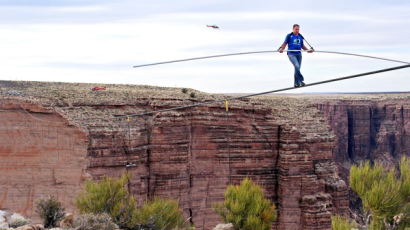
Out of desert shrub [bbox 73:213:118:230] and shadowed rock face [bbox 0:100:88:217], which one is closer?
desert shrub [bbox 73:213:118:230]

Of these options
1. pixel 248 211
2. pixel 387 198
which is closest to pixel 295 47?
pixel 387 198

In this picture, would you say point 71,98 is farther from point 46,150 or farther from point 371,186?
point 371,186

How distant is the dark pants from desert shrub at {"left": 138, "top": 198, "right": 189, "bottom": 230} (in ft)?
30.6

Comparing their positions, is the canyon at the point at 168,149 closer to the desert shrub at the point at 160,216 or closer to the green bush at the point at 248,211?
the desert shrub at the point at 160,216

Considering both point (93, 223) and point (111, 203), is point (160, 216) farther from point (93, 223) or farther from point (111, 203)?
point (93, 223)

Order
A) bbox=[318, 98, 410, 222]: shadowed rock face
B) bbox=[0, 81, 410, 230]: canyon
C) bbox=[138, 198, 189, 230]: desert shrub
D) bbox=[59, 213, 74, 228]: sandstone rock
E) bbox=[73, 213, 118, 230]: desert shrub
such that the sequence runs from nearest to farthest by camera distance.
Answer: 1. bbox=[73, 213, 118, 230]: desert shrub
2. bbox=[59, 213, 74, 228]: sandstone rock
3. bbox=[138, 198, 189, 230]: desert shrub
4. bbox=[0, 81, 410, 230]: canyon
5. bbox=[318, 98, 410, 222]: shadowed rock face

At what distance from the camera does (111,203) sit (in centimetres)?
2269

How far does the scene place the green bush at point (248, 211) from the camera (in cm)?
2191

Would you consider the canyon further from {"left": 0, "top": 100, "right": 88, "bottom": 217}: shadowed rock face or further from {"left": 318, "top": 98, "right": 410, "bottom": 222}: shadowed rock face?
{"left": 318, "top": 98, "right": 410, "bottom": 222}: shadowed rock face

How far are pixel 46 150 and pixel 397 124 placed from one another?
6244 centimetres

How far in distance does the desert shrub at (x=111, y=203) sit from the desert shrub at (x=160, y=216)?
37 centimetres

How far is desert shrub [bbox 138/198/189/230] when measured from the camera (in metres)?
22.1

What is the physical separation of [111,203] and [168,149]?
11379 millimetres

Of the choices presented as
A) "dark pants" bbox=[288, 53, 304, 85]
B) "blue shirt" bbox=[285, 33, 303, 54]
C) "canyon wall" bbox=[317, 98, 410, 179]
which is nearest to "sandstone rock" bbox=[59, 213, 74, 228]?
"dark pants" bbox=[288, 53, 304, 85]
